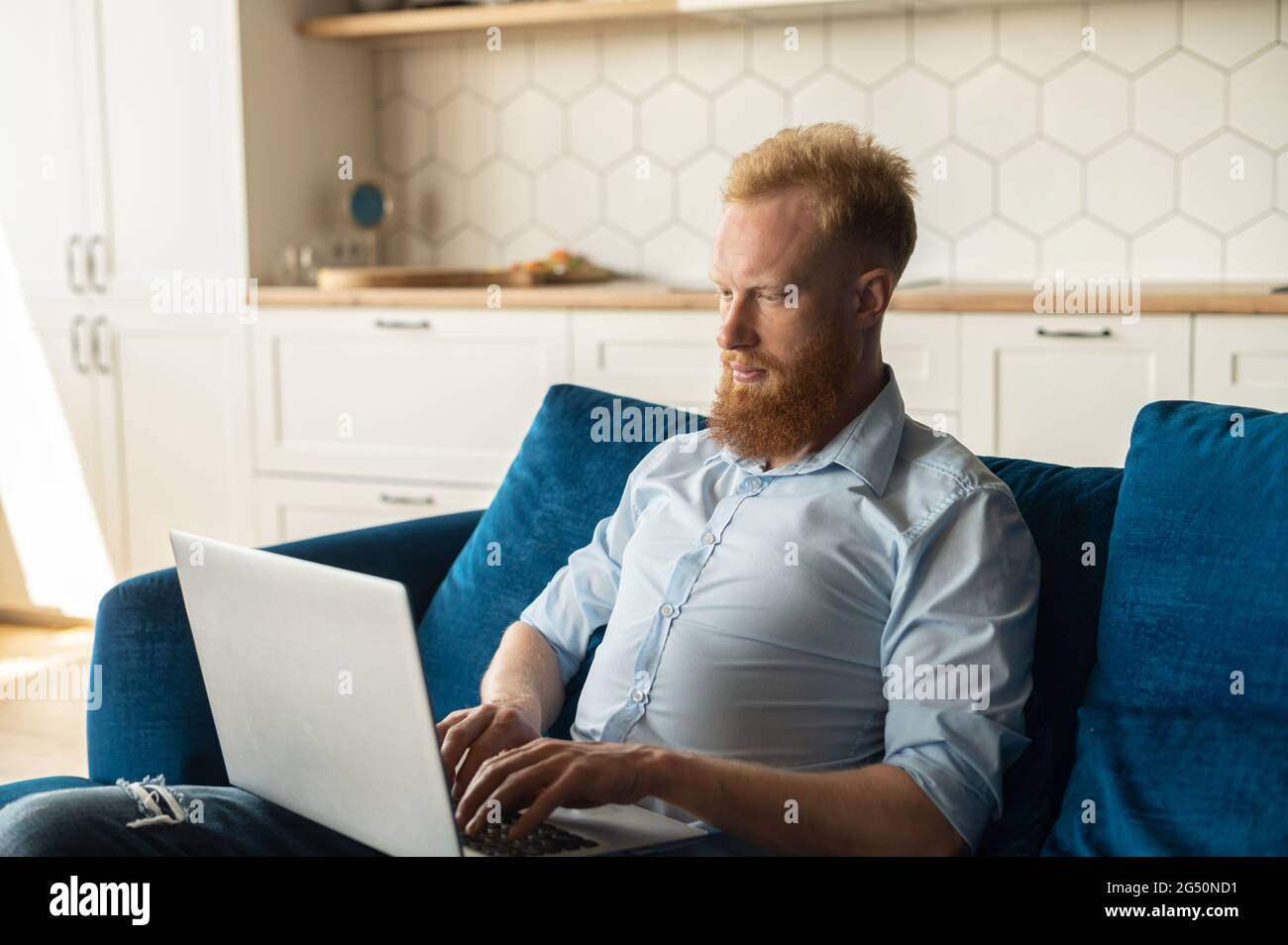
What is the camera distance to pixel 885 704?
144cm

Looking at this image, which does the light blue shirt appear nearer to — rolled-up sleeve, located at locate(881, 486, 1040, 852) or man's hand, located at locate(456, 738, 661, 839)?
rolled-up sleeve, located at locate(881, 486, 1040, 852)

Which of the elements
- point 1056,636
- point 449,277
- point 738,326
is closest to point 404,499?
point 449,277

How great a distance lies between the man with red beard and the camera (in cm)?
128

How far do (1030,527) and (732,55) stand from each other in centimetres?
250

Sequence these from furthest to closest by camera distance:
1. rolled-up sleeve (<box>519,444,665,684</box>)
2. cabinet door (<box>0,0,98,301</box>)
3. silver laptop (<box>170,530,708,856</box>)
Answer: cabinet door (<box>0,0,98,301</box>) < rolled-up sleeve (<box>519,444,665,684</box>) < silver laptop (<box>170,530,708,856</box>)

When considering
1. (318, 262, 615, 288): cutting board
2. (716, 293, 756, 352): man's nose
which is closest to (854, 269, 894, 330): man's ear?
(716, 293, 756, 352): man's nose

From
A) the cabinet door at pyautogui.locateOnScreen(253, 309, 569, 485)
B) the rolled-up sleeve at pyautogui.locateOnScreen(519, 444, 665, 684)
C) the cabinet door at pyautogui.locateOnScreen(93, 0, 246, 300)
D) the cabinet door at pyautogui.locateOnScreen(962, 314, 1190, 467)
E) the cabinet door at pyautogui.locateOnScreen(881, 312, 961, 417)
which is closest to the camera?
the rolled-up sleeve at pyautogui.locateOnScreen(519, 444, 665, 684)

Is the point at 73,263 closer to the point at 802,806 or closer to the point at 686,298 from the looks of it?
the point at 686,298

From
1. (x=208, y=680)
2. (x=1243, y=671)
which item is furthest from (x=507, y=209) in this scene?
(x=1243, y=671)

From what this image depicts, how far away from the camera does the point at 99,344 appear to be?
3938mm

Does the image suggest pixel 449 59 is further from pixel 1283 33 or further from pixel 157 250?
pixel 1283 33

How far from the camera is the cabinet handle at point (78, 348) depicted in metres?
3.95

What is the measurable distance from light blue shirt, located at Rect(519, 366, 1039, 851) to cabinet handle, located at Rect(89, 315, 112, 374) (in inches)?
106

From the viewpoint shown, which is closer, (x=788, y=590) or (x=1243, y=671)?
(x=1243, y=671)
